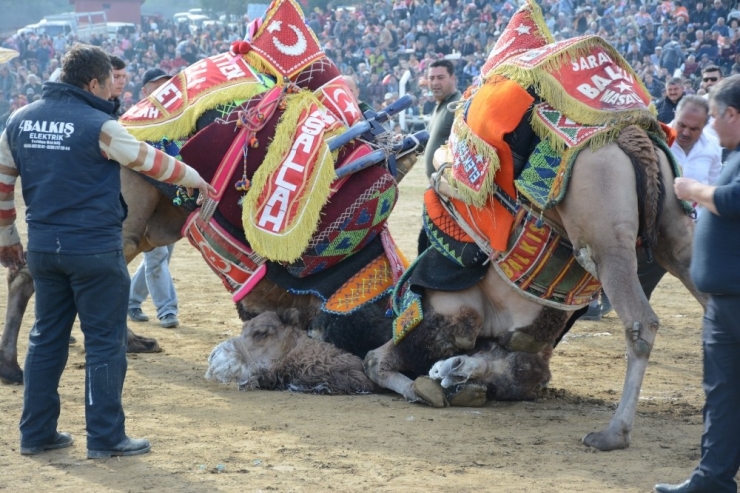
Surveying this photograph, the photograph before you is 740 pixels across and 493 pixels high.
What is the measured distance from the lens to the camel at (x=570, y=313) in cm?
485

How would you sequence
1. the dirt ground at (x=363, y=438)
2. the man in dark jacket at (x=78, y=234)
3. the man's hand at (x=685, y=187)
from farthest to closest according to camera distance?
the man in dark jacket at (x=78, y=234) → the dirt ground at (x=363, y=438) → the man's hand at (x=685, y=187)

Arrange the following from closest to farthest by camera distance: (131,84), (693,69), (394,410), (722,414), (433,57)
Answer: (722,414)
(394,410)
(693,69)
(433,57)
(131,84)

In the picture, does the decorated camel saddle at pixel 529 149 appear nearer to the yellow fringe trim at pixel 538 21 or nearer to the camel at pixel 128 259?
the yellow fringe trim at pixel 538 21

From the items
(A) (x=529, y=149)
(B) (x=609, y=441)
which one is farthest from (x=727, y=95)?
(B) (x=609, y=441)

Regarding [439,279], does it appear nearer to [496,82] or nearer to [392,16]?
[496,82]

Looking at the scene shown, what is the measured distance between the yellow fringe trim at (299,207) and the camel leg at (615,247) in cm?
165

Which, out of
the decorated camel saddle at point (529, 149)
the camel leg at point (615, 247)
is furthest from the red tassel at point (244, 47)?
the camel leg at point (615, 247)

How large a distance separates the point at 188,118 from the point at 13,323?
170 cm

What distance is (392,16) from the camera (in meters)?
35.7

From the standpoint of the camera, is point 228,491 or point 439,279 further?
point 439,279

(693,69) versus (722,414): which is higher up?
(722,414)

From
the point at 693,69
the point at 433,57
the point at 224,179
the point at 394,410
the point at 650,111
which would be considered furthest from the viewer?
the point at 433,57

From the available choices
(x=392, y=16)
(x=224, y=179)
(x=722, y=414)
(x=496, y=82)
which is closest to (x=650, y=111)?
(x=496, y=82)

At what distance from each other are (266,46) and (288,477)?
125 inches
